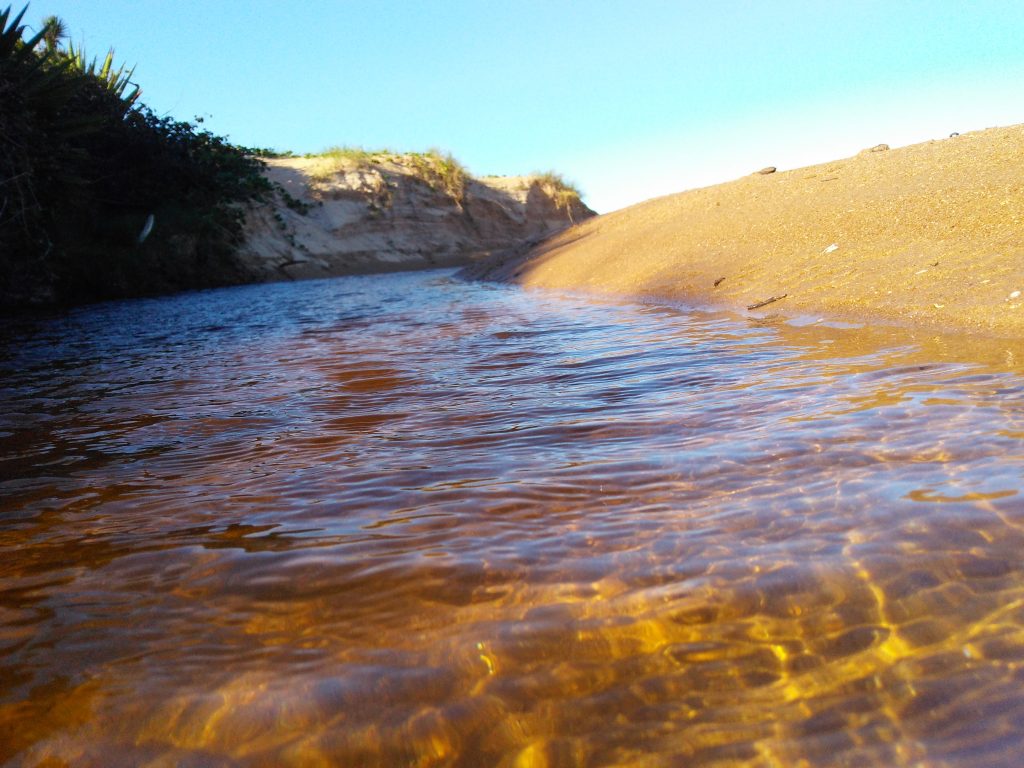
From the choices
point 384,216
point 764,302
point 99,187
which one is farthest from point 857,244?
point 384,216

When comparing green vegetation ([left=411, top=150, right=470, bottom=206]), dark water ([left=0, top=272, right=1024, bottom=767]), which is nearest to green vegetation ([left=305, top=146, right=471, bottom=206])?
green vegetation ([left=411, top=150, right=470, bottom=206])

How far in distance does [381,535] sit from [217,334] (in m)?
6.31

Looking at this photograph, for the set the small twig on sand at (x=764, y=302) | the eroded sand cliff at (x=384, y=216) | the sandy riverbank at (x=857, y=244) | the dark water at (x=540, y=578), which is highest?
the eroded sand cliff at (x=384, y=216)

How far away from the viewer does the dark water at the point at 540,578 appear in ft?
3.98

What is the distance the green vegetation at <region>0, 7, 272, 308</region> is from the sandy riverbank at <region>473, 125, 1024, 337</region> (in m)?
7.38

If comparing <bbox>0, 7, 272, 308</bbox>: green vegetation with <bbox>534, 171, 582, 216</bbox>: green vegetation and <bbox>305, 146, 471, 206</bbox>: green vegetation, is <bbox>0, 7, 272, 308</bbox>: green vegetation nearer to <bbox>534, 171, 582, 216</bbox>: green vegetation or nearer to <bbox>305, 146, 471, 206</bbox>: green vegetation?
<bbox>305, 146, 471, 206</bbox>: green vegetation

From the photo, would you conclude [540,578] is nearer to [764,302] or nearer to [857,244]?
[764,302]

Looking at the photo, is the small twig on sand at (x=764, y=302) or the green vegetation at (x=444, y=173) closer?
the small twig on sand at (x=764, y=302)

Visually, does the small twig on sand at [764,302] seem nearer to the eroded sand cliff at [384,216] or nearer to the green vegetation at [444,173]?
the eroded sand cliff at [384,216]

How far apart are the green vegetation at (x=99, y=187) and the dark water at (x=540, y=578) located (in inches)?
348

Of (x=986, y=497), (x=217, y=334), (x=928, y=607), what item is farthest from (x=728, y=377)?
(x=217, y=334)

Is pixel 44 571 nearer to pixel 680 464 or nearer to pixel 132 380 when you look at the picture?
pixel 680 464

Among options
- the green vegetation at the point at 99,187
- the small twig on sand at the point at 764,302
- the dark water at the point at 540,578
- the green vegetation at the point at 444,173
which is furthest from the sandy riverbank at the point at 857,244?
the green vegetation at the point at 444,173

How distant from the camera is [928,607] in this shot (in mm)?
1451
